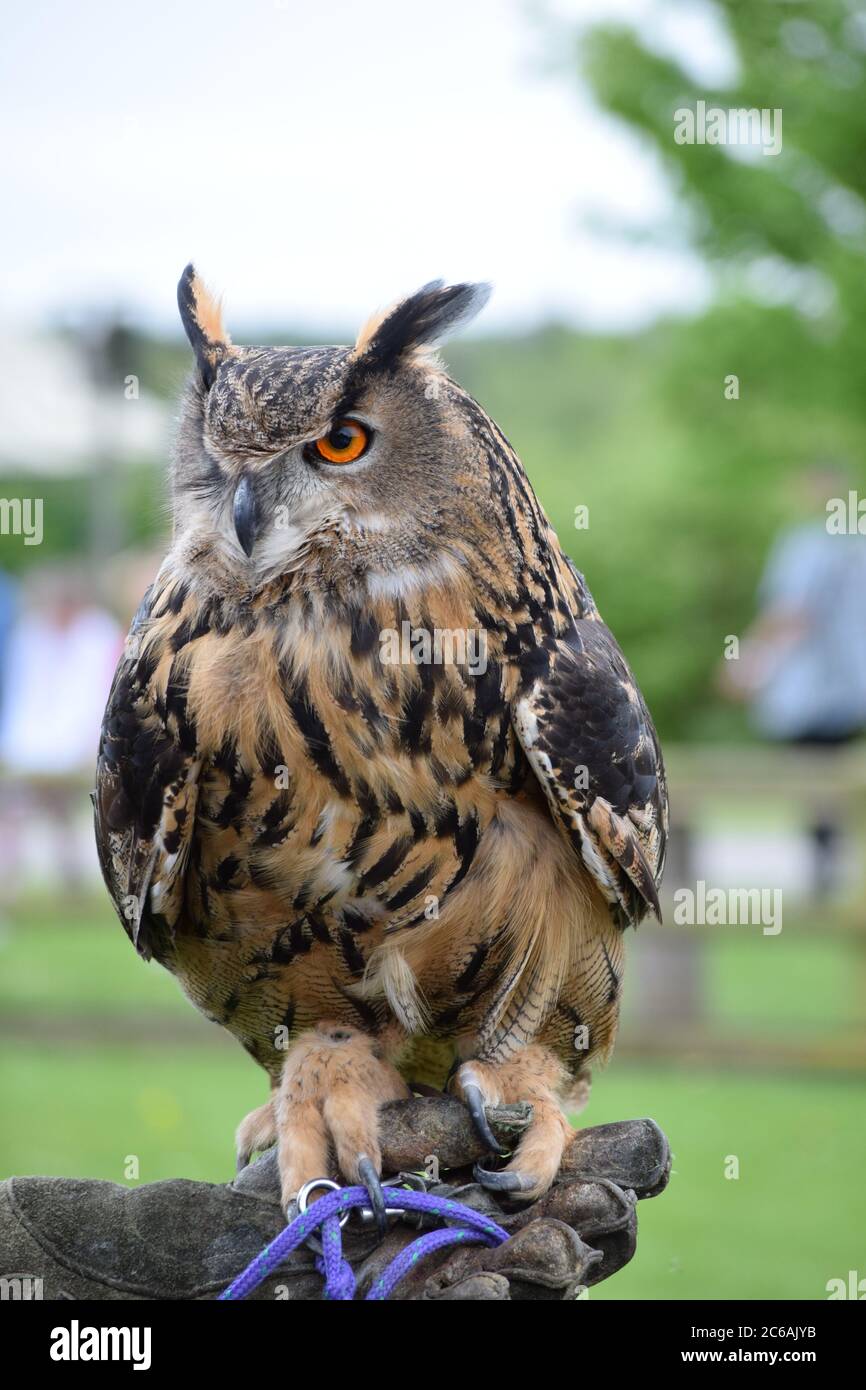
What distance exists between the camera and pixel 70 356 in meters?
20.0

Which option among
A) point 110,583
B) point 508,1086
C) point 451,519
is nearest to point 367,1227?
point 508,1086

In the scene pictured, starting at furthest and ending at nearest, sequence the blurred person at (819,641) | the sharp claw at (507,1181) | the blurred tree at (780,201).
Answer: the blurred tree at (780,201), the blurred person at (819,641), the sharp claw at (507,1181)

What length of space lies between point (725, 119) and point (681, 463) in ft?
33.0

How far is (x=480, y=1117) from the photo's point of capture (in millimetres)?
2484

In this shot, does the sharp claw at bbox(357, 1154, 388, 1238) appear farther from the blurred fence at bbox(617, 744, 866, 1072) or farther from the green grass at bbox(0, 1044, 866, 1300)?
the blurred fence at bbox(617, 744, 866, 1072)

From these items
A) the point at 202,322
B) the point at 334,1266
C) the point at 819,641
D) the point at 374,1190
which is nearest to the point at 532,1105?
the point at 374,1190

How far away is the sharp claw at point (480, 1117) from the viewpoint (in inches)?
97.5

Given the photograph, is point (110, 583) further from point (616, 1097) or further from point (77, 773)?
point (616, 1097)

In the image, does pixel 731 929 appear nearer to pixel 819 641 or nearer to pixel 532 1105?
pixel 819 641

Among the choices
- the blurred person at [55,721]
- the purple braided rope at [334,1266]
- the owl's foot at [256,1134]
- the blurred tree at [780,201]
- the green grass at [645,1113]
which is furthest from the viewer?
the blurred tree at [780,201]

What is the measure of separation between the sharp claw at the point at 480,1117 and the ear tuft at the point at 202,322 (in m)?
1.30

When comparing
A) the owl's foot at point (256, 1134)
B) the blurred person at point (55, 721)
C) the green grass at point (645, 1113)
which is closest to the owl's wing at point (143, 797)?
the owl's foot at point (256, 1134)

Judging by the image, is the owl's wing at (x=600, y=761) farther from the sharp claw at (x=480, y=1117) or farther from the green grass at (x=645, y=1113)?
the green grass at (x=645, y=1113)

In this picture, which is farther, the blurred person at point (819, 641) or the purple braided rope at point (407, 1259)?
the blurred person at point (819, 641)
